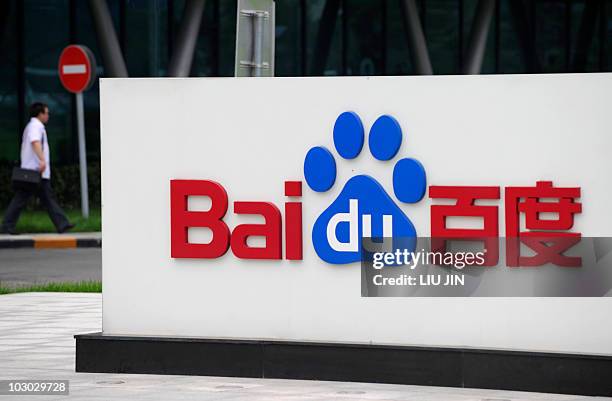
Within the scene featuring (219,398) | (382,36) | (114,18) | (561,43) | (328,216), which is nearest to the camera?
(219,398)

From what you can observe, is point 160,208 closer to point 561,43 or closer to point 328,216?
point 328,216

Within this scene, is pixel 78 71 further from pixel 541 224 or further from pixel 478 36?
pixel 541 224

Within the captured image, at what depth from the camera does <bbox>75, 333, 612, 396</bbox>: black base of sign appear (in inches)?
321

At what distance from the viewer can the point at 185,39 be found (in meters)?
29.9

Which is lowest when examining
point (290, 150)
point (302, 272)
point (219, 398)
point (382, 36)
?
point (219, 398)

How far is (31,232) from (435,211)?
1522 cm

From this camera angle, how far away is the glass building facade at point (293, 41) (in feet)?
104

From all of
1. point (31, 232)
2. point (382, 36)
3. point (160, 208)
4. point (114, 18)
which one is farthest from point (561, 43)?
point (160, 208)

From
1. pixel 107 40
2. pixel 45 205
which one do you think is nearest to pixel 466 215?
pixel 45 205

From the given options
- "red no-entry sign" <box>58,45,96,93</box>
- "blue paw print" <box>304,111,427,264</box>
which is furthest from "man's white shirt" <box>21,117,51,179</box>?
"blue paw print" <box>304,111,427,264</box>

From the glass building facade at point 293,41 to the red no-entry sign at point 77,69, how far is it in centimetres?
739

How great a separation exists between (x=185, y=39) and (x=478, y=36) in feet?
25.7

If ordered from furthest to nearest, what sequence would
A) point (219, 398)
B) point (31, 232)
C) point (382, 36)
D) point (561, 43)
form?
point (561, 43), point (382, 36), point (31, 232), point (219, 398)

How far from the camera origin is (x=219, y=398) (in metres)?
8.18
